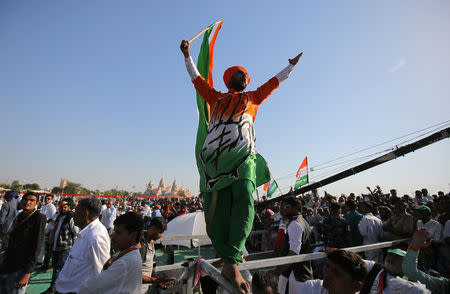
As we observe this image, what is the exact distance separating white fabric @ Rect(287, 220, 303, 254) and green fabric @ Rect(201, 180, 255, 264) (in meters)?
2.09

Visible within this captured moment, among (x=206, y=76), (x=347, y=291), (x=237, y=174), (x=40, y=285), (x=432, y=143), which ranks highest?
(x=432, y=143)

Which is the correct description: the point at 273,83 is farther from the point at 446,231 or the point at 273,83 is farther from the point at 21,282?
the point at 446,231

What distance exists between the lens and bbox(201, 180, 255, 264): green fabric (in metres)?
1.53

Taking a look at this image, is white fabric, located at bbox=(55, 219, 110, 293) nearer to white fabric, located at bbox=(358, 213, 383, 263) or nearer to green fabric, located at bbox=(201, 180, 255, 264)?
green fabric, located at bbox=(201, 180, 255, 264)

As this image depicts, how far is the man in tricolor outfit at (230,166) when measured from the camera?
1.58m

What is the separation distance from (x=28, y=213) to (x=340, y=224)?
5.90m

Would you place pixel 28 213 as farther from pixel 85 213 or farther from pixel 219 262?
pixel 219 262

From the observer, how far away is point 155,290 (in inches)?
107

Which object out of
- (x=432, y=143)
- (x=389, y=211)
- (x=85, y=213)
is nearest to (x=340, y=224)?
(x=389, y=211)

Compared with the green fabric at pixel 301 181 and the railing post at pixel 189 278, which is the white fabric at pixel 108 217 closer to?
the railing post at pixel 189 278

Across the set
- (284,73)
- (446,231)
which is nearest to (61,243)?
(284,73)

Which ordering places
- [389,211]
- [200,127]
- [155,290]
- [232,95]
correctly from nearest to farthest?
[232,95], [200,127], [155,290], [389,211]

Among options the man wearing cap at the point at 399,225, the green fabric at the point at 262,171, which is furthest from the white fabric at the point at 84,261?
the man wearing cap at the point at 399,225

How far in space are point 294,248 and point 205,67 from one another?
281 cm
